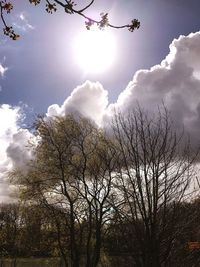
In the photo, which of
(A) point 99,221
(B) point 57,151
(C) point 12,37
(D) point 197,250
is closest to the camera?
(C) point 12,37

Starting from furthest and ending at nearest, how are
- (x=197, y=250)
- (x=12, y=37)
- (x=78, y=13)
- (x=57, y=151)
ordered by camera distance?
(x=57, y=151)
(x=197, y=250)
(x=12, y=37)
(x=78, y=13)

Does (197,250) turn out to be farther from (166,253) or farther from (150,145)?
(150,145)

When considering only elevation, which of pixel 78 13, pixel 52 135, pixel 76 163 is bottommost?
pixel 78 13

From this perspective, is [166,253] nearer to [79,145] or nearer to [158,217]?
[158,217]

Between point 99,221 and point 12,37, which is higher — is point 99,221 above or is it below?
above

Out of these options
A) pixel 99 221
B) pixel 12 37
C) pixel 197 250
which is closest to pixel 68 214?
pixel 99 221

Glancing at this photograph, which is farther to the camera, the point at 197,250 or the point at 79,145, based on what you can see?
the point at 79,145

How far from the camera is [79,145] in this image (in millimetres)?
24625

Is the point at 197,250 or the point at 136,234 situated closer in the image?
the point at 136,234

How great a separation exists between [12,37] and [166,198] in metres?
4.14

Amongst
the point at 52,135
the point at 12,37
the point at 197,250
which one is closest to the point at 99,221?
the point at 52,135

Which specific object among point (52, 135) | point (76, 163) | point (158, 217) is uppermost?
point (52, 135)

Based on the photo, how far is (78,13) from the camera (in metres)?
3.41

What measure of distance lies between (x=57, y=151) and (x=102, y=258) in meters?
7.28
